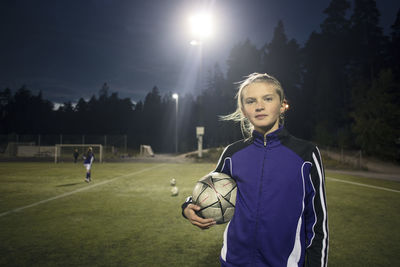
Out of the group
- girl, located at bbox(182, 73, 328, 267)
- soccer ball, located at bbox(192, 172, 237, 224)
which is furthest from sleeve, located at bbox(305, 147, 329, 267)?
soccer ball, located at bbox(192, 172, 237, 224)

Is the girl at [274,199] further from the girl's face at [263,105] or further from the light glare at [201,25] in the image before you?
the light glare at [201,25]

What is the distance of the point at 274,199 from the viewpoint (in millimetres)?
1964

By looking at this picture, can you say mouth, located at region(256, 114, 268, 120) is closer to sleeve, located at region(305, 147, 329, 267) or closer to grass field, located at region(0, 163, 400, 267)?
sleeve, located at region(305, 147, 329, 267)

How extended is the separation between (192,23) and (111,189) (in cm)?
1718

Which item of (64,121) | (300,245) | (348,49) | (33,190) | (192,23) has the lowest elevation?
(33,190)

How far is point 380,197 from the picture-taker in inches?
377

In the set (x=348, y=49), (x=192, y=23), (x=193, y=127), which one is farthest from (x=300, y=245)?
(x=193, y=127)

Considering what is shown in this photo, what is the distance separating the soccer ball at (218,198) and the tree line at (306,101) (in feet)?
38.9

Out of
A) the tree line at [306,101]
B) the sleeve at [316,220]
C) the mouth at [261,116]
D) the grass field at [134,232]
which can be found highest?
the tree line at [306,101]

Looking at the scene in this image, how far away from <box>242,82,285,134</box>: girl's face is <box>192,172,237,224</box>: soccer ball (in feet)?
2.17

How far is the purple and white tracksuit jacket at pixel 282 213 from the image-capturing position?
6.28 ft

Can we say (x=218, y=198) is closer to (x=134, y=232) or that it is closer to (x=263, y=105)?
(x=263, y=105)

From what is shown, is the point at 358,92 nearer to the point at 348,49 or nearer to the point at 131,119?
the point at 348,49

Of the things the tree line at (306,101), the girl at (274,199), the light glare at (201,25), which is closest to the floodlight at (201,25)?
the light glare at (201,25)
